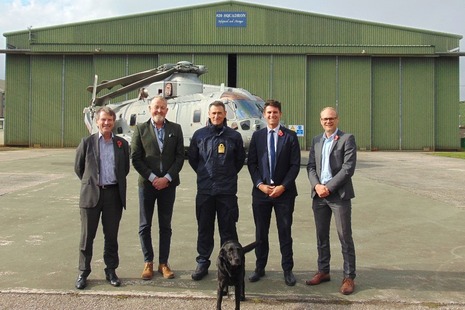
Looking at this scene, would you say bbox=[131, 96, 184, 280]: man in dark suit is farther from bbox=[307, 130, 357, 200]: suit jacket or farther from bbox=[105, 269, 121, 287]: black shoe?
bbox=[307, 130, 357, 200]: suit jacket

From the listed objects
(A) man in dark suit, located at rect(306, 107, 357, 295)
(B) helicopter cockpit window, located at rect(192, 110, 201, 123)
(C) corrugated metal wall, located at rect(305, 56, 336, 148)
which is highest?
(C) corrugated metal wall, located at rect(305, 56, 336, 148)

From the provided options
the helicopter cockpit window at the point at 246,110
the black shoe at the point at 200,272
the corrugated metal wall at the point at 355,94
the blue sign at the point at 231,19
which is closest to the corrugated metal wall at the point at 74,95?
the blue sign at the point at 231,19

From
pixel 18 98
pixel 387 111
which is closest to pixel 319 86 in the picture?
pixel 387 111

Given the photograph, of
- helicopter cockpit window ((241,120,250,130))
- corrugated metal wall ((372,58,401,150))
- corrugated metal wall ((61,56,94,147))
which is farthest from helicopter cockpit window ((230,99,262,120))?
corrugated metal wall ((61,56,94,147))

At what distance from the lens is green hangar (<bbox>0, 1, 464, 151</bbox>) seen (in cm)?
2984

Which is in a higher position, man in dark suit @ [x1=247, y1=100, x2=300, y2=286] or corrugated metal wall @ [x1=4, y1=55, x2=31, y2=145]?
corrugated metal wall @ [x1=4, y1=55, x2=31, y2=145]

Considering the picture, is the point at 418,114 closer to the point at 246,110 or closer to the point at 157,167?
the point at 246,110

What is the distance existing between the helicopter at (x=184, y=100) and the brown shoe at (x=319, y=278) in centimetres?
1144

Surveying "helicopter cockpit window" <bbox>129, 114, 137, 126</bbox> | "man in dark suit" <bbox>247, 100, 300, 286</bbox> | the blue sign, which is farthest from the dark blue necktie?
the blue sign

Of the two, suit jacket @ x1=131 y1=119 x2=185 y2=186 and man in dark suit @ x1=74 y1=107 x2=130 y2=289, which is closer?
man in dark suit @ x1=74 y1=107 x2=130 y2=289

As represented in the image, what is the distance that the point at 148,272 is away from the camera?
459 centimetres

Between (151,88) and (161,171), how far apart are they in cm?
1515

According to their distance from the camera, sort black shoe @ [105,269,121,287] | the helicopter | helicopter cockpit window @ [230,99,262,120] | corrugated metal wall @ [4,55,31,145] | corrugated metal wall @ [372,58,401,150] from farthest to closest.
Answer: corrugated metal wall @ [4,55,31,145], corrugated metal wall @ [372,58,401,150], the helicopter, helicopter cockpit window @ [230,99,262,120], black shoe @ [105,269,121,287]

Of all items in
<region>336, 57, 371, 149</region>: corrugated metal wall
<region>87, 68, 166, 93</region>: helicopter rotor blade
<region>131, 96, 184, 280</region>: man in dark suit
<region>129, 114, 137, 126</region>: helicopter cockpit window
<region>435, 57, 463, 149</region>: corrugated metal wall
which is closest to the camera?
<region>131, 96, 184, 280</region>: man in dark suit
